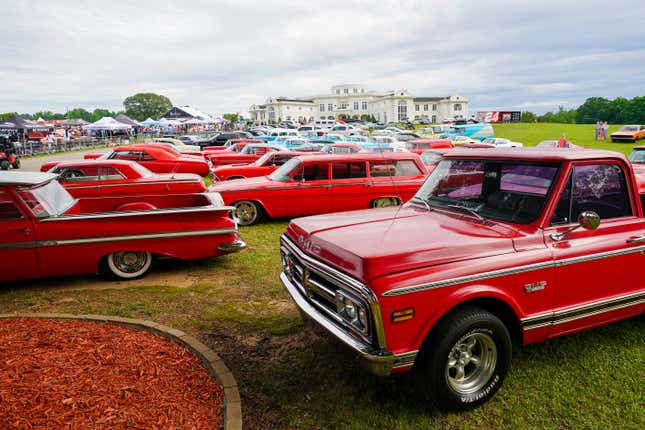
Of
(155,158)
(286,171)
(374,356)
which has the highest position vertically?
→ (155,158)

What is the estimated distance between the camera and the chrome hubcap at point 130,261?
629cm

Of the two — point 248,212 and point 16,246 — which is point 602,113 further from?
point 16,246

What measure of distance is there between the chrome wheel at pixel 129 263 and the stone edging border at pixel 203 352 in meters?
1.44

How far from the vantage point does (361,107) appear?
15775 cm

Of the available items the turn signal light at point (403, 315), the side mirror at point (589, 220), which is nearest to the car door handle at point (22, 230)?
the turn signal light at point (403, 315)

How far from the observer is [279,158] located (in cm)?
1359

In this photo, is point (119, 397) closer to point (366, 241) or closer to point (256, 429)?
point (256, 429)

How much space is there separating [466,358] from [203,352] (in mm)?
2346

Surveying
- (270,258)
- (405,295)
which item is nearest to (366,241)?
(405,295)

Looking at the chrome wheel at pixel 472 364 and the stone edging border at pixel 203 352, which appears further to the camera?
the chrome wheel at pixel 472 364

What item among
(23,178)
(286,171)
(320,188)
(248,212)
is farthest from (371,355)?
(286,171)

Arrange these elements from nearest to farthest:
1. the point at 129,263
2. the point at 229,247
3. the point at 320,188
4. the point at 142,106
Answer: the point at 129,263, the point at 229,247, the point at 320,188, the point at 142,106

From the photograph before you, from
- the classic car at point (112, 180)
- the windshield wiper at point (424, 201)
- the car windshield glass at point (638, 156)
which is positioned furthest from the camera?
the car windshield glass at point (638, 156)

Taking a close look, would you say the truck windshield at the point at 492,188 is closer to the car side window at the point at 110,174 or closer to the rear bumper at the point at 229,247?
the rear bumper at the point at 229,247
